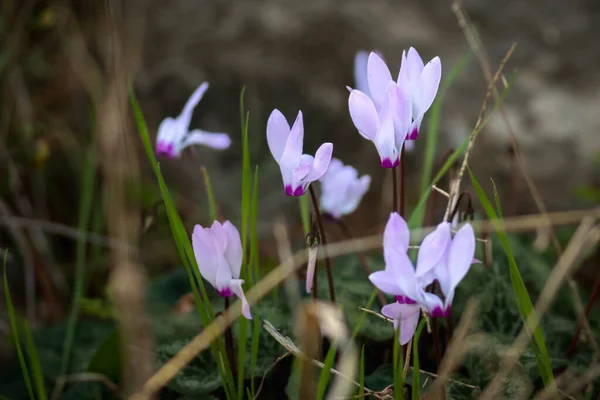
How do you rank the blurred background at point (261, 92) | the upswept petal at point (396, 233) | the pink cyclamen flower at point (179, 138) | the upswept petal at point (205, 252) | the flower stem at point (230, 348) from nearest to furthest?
the upswept petal at point (396, 233)
the upswept petal at point (205, 252)
the flower stem at point (230, 348)
the pink cyclamen flower at point (179, 138)
the blurred background at point (261, 92)

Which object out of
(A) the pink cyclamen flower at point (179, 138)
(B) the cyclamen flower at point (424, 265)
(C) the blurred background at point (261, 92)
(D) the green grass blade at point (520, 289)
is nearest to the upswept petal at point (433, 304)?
(B) the cyclamen flower at point (424, 265)

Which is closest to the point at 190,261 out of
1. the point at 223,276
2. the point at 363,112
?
the point at 223,276

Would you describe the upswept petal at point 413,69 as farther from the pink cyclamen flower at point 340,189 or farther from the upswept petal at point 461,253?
the pink cyclamen flower at point 340,189

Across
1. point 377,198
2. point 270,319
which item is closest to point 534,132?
point 377,198

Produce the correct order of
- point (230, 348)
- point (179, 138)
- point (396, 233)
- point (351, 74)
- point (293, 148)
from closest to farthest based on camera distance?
point (396, 233)
point (293, 148)
point (230, 348)
point (179, 138)
point (351, 74)

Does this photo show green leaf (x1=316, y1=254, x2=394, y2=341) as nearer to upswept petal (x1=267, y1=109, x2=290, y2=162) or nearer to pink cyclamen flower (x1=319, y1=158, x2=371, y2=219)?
pink cyclamen flower (x1=319, y1=158, x2=371, y2=219)

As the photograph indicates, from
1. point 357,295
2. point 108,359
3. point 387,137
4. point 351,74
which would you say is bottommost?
point 108,359

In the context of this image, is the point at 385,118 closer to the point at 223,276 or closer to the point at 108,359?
the point at 223,276

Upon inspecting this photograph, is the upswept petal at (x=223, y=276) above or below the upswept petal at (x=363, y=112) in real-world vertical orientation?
below
